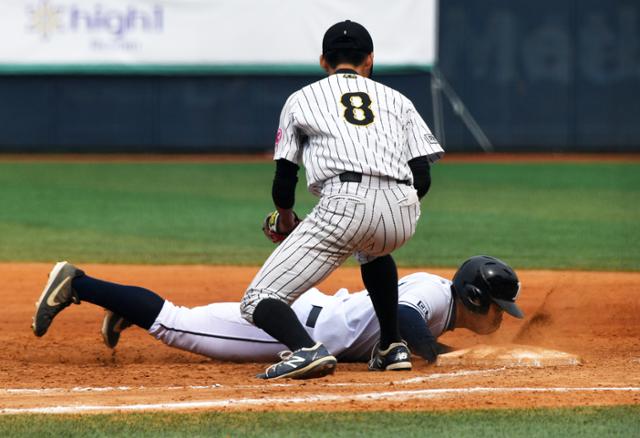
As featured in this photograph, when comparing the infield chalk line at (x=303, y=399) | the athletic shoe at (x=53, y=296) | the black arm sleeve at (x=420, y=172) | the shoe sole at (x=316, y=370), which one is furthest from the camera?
the athletic shoe at (x=53, y=296)

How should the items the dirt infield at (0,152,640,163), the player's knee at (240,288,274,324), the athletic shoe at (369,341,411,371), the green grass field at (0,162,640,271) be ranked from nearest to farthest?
1. the player's knee at (240,288,274,324)
2. the athletic shoe at (369,341,411,371)
3. the green grass field at (0,162,640,271)
4. the dirt infield at (0,152,640,163)

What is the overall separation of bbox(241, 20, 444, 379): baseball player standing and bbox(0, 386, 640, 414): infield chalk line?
377mm

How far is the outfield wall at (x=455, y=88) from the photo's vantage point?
1784 centimetres

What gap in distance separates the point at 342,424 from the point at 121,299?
5.31ft

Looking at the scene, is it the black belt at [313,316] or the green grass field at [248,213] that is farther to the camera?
the green grass field at [248,213]

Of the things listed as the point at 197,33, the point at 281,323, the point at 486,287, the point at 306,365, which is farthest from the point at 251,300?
the point at 197,33

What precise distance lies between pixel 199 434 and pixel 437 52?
15.1m

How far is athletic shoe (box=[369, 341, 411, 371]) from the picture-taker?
454 centimetres

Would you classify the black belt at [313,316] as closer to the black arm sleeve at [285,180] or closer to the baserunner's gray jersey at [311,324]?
the baserunner's gray jersey at [311,324]

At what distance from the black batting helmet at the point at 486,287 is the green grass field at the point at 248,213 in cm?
322

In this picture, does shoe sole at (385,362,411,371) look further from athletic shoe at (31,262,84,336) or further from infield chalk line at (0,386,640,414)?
athletic shoe at (31,262,84,336)

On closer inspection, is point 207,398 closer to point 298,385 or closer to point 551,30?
point 298,385

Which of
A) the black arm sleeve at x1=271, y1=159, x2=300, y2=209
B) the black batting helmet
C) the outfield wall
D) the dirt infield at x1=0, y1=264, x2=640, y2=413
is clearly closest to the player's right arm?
the black arm sleeve at x1=271, y1=159, x2=300, y2=209

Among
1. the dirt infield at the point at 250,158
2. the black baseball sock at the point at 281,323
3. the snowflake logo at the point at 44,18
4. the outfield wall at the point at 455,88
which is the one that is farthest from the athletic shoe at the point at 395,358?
the snowflake logo at the point at 44,18
